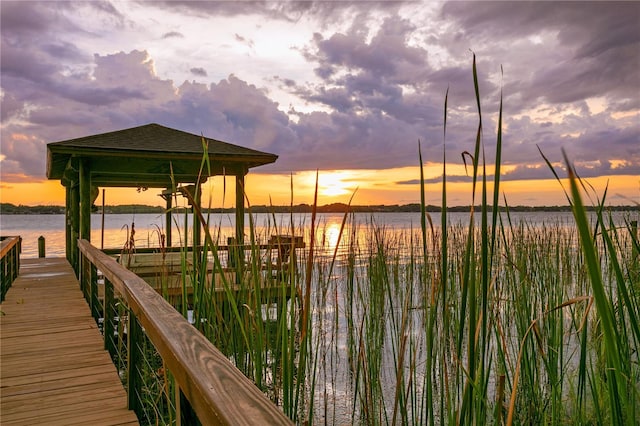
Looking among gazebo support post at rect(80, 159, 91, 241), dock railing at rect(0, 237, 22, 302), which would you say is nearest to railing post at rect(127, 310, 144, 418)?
dock railing at rect(0, 237, 22, 302)

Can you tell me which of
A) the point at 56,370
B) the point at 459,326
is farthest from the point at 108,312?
the point at 459,326

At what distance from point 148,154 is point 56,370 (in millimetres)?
4874

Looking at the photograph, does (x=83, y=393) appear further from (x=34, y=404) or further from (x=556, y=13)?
(x=556, y=13)

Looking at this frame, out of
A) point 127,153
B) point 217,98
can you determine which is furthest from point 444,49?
point 217,98

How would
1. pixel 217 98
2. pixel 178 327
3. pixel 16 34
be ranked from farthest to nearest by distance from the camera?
pixel 16 34, pixel 217 98, pixel 178 327

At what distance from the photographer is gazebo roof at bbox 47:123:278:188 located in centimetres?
734

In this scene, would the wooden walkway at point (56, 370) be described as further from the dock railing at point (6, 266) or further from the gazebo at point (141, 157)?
the gazebo at point (141, 157)

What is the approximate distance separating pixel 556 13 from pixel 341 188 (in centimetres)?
481

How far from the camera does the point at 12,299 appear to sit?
6.08 m

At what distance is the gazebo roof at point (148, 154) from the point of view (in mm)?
7336

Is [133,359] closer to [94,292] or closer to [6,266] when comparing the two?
[94,292]

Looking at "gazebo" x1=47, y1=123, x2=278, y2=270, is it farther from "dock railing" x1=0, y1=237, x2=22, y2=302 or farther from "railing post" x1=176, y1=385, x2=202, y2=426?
"railing post" x1=176, y1=385, x2=202, y2=426

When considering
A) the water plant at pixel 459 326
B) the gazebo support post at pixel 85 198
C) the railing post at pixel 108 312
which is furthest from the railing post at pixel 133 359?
the gazebo support post at pixel 85 198

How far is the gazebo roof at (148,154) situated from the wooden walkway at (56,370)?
265cm
